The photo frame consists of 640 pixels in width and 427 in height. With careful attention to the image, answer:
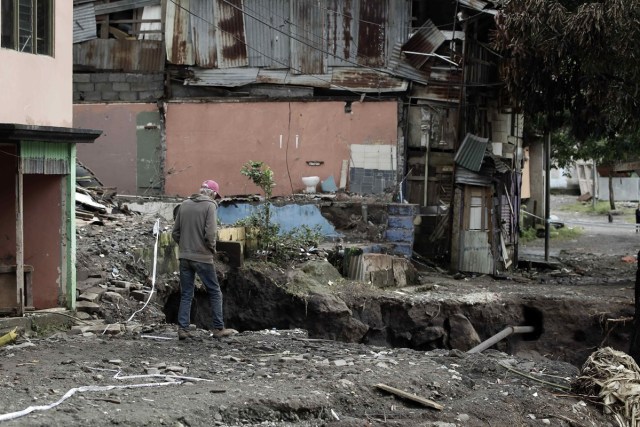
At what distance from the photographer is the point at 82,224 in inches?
572

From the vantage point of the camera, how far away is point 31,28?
10836 millimetres

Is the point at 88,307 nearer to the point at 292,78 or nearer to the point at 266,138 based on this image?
the point at 266,138

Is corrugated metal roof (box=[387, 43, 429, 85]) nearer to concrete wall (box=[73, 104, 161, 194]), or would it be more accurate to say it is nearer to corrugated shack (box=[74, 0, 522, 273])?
corrugated shack (box=[74, 0, 522, 273])

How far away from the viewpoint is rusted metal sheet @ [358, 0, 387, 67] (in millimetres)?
19922

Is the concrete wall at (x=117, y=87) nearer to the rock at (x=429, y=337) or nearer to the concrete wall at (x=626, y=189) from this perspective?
the rock at (x=429, y=337)

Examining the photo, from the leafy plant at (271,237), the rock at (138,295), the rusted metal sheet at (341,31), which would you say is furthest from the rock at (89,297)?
the rusted metal sheet at (341,31)

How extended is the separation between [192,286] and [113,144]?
37.2 feet

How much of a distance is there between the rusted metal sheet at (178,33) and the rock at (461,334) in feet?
31.4

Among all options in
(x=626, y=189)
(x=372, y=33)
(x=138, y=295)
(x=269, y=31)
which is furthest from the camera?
(x=626, y=189)

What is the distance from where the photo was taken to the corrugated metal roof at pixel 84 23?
21031 millimetres

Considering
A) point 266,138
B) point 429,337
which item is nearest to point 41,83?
point 429,337

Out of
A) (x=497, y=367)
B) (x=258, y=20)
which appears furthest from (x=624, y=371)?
(x=258, y=20)

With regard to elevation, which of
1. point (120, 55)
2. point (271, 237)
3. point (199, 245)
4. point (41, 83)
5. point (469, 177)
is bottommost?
point (271, 237)

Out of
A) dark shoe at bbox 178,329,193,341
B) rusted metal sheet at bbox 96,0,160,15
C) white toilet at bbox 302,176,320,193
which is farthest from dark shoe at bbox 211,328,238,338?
rusted metal sheet at bbox 96,0,160,15
